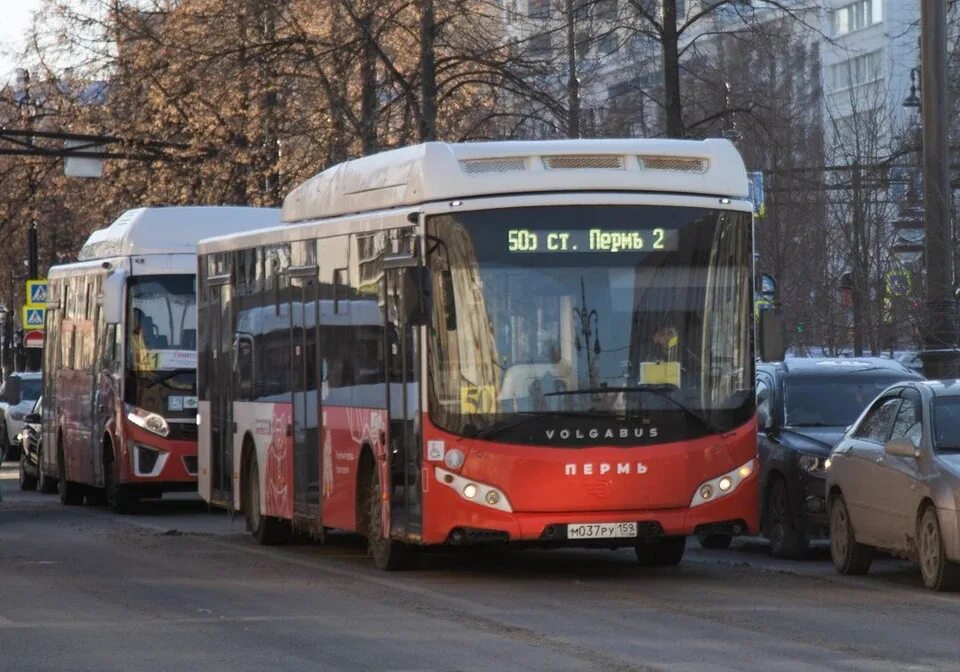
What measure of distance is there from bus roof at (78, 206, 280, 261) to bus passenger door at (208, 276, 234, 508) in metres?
4.27

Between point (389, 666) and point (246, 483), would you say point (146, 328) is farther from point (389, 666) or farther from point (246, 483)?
point (389, 666)

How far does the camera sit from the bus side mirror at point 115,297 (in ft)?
85.7

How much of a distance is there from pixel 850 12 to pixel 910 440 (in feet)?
305

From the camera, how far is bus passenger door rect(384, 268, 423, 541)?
15281mm

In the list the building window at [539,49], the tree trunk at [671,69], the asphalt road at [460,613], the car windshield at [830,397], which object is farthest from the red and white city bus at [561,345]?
the building window at [539,49]

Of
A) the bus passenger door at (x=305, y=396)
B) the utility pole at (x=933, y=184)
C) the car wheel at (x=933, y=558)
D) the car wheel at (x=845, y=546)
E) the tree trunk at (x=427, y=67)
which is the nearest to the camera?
the car wheel at (x=933, y=558)

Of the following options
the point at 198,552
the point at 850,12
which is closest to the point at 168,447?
the point at 198,552

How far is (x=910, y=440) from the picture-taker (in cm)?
1472

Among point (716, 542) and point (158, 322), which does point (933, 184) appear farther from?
point (158, 322)

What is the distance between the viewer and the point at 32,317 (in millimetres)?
52906

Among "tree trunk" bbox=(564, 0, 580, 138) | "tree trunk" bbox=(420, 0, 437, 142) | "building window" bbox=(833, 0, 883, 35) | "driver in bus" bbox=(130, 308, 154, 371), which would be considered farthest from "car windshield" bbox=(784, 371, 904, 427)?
"building window" bbox=(833, 0, 883, 35)

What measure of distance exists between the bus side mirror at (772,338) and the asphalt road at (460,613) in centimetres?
160

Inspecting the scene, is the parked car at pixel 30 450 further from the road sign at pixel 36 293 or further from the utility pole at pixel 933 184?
the utility pole at pixel 933 184

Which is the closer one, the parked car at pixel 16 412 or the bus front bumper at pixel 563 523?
the bus front bumper at pixel 563 523
